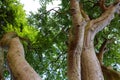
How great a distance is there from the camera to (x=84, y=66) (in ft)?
20.7

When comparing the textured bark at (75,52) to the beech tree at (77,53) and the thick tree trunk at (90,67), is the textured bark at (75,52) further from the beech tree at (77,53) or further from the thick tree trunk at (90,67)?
the thick tree trunk at (90,67)

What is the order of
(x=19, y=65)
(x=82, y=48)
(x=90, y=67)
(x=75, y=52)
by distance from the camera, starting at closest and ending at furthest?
(x=19, y=65)
(x=75, y=52)
(x=90, y=67)
(x=82, y=48)

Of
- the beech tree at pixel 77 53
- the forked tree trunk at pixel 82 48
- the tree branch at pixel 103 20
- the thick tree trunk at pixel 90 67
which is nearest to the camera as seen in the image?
the beech tree at pixel 77 53

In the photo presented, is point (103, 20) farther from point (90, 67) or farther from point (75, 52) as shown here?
point (75, 52)

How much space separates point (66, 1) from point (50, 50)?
2376mm

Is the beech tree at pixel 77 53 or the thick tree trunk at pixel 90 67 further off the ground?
the beech tree at pixel 77 53

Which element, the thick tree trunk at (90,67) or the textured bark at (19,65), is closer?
the textured bark at (19,65)

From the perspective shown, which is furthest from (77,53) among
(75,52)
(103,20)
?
(103,20)

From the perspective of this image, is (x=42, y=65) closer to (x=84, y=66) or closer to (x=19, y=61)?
(x=84, y=66)

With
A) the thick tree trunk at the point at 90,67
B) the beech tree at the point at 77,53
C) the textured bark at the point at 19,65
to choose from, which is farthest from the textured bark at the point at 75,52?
the thick tree trunk at the point at 90,67

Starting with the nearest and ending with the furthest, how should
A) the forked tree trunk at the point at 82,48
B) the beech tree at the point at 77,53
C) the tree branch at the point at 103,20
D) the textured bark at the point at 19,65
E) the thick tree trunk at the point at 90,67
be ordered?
the textured bark at the point at 19,65 → the beech tree at the point at 77,53 → the forked tree trunk at the point at 82,48 → the thick tree trunk at the point at 90,67 → the tree branch at the point at 103,20

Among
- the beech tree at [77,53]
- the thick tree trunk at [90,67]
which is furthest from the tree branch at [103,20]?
the thick tree trunk at [90,67]

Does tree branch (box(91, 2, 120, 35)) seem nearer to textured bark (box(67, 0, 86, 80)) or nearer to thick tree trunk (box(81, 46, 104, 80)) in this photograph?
thick tree trunk (box(81, 46, 104, 80))

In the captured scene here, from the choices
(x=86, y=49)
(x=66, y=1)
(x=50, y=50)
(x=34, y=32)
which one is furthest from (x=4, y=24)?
(x=86, y=49)
